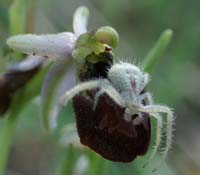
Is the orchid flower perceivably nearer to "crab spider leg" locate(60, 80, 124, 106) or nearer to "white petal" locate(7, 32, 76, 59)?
"white petal" locate(7, 32, 76, 59)

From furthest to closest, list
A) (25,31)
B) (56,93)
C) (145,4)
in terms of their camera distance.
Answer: (145,4), (25,31), (56,93)

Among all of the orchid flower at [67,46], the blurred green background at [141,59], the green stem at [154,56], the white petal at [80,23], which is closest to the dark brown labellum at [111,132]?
the orchid flower at [67,46]

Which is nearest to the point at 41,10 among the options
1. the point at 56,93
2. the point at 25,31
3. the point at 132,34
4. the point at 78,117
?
the point at 132,34

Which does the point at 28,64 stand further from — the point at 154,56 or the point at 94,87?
the point at 94,87

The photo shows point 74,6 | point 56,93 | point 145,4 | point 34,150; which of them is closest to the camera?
point 56,93

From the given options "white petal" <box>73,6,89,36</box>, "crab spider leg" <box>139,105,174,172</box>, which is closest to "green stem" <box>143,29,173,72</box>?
"white petal" <box>73,6,89,36</box>

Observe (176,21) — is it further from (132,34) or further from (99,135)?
(99,135)

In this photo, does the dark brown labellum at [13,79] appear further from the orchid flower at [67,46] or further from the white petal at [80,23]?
the white petal at [80,23]

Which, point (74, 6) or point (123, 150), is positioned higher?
point (74, 6)
